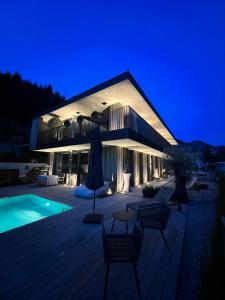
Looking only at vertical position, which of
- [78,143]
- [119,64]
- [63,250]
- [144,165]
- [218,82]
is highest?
[119,64]

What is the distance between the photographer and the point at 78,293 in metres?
2.09

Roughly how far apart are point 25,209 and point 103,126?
6.35 meters

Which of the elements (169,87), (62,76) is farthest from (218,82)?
(62,76)

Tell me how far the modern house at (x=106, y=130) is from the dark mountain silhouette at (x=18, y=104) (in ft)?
33.6

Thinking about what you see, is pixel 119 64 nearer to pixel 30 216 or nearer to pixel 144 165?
pixel 144 165

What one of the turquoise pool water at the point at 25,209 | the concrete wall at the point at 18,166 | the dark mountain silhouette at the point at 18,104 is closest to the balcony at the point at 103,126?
the concrete wall at the point at 18,166

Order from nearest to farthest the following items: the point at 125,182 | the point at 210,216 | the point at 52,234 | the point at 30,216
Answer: the point at 52,234
the point at 210,216
the point at 30,216
the point at 125,182

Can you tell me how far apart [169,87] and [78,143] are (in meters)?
138

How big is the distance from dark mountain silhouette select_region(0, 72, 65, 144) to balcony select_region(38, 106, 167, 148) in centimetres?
1018

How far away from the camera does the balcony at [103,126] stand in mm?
8523

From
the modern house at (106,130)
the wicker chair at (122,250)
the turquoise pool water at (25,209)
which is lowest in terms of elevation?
the turquoise pool water at (25,209)

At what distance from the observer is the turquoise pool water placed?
240 inches

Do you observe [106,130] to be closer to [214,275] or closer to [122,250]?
[122,250]

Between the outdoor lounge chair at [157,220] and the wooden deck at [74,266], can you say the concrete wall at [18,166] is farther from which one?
the outdoor lounge chair at [157,220]
